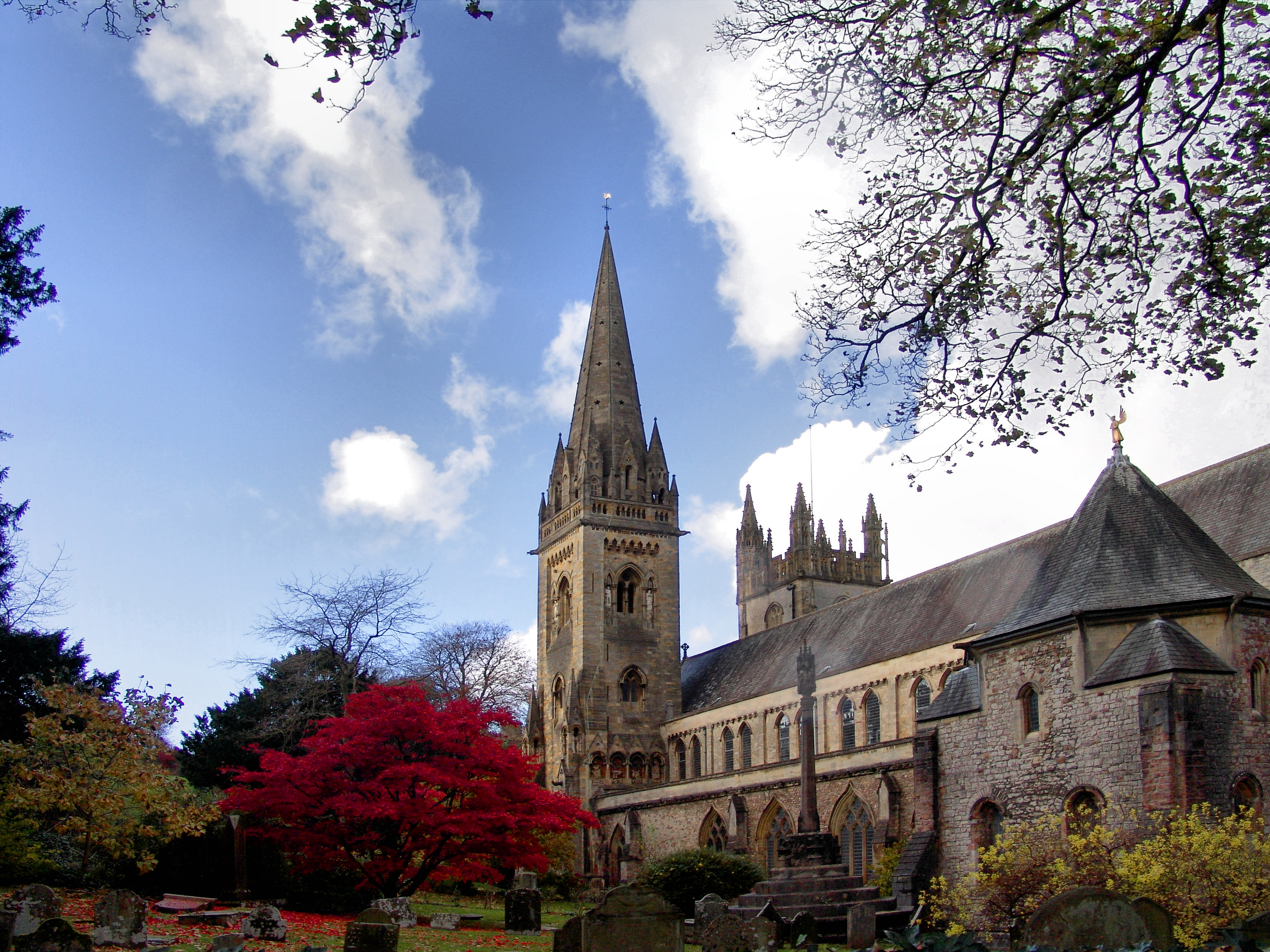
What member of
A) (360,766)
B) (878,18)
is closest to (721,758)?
(360,766)

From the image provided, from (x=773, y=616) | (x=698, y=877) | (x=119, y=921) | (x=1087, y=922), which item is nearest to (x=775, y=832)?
(x=698, y=877)

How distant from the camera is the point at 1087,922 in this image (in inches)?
423

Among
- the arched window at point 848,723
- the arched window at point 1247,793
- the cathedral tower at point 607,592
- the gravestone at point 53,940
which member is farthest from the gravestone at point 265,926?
the cathedral tower at point 607,592

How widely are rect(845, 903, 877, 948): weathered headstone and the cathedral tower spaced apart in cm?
3206

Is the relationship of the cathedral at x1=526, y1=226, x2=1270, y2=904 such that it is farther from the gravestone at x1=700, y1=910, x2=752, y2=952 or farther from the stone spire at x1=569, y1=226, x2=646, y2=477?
the gravestone at x1=700, y1=910, x2=752, y2=952

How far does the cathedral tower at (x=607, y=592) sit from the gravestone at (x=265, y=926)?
32997 mm

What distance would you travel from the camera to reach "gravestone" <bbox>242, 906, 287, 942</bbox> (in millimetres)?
17336

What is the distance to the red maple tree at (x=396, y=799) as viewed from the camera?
79.7 ft

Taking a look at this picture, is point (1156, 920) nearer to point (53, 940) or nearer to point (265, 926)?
point (53, 940)

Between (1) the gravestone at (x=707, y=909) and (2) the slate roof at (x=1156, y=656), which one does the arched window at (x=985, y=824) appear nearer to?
(2) the slate roof at (x=1156, y=656)

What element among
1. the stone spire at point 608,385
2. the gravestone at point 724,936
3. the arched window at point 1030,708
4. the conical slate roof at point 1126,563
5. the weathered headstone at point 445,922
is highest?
the stone spire at point 608,385

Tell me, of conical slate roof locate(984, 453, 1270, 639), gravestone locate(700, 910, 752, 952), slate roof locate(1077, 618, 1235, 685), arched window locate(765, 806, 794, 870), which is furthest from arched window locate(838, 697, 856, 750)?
gravestone locate(700, 910, 752, 952)

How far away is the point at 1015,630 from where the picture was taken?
2283 cm

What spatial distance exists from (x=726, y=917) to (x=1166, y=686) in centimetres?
848
